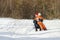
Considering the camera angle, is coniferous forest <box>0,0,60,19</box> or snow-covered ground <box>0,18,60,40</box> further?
coniferous forest <box>0,0,60,19</box>

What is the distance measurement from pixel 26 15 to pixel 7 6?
92cm

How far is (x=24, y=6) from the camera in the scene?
9094mm

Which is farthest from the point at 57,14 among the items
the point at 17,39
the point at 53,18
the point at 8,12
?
the point at 17,39

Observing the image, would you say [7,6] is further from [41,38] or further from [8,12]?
[41,38]

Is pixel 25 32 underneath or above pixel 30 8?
underneath

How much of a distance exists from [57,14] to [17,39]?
13.6ft

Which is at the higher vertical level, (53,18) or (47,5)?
(47,5)

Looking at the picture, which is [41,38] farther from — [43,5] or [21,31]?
[43,5]

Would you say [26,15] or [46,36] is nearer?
[46,36]

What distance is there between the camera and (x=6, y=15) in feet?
30.3

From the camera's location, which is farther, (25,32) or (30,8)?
(30,8)

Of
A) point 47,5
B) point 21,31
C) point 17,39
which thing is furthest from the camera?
point 47,5

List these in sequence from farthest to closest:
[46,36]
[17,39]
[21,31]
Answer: [21,31]
[46,36]
[17,39]

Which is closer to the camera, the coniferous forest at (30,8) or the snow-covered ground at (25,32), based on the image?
the snow-covered ground at (25,32)
